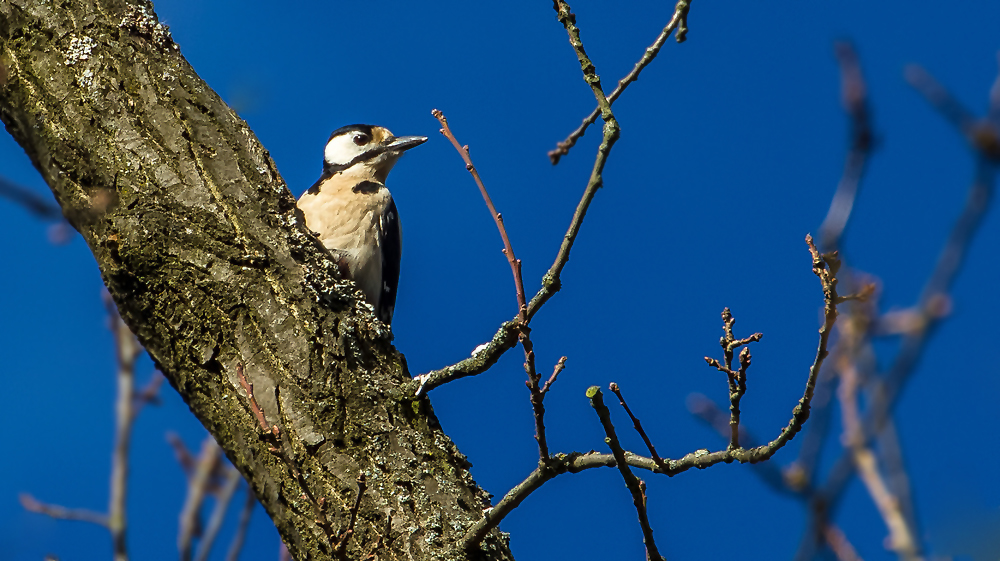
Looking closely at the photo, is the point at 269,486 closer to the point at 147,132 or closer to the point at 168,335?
the point at 168,335

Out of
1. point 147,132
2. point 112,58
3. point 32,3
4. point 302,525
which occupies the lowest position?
point 302,525

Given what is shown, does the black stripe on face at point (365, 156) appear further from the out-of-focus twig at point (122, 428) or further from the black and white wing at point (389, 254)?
the out-of-focus twig at point (122, 428)

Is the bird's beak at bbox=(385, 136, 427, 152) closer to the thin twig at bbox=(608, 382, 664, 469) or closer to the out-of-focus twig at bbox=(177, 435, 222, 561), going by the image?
the out-of-focus twig at bbox=(177, 435, 222, 561)

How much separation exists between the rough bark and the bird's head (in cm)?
272

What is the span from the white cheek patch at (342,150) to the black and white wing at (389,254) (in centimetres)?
92

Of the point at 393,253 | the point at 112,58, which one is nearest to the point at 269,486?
the point at 112,58

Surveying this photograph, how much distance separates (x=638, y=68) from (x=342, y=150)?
3924 mm

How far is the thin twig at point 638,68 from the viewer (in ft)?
8.95

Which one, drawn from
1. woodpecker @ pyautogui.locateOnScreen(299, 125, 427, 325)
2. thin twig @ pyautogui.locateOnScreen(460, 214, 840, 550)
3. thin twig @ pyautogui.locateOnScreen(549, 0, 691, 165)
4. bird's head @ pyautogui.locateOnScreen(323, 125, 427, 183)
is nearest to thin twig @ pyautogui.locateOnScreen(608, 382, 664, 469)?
thin twig @ pyautogui.locateOnScreen(460, 214, 840, 550)

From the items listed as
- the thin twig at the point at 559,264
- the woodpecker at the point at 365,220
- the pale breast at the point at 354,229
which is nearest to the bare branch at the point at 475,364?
the thin twig at the point at 559,264

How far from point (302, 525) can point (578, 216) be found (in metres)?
1.17

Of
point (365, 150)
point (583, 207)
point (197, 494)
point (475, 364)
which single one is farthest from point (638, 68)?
point (365, 150)

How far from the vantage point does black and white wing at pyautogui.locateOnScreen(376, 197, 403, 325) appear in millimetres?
5154

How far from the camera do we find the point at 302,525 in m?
2.62
